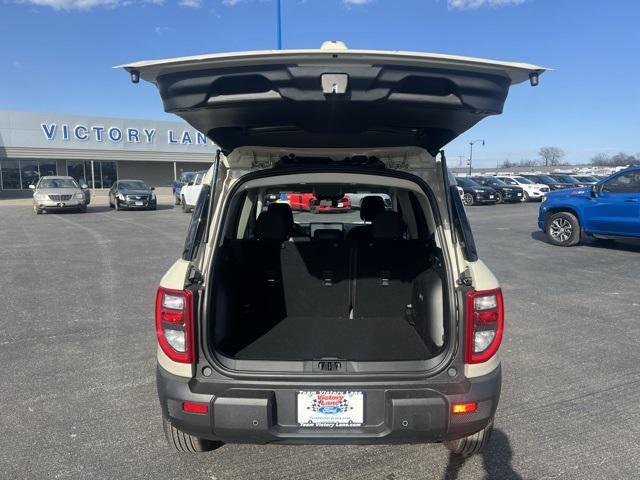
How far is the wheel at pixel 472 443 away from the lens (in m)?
2.72

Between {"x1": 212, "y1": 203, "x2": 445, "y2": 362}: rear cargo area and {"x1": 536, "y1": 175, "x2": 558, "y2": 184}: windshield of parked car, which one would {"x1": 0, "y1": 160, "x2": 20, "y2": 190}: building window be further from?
{"x1": 212, "y1": 203, "x2": 445, "y2": 362}: rear cargo area

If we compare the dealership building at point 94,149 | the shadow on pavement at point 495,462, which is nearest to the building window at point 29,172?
the dealership building at point 94,149

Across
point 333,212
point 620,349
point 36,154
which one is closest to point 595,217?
point 620,349

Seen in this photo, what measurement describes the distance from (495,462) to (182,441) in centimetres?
180

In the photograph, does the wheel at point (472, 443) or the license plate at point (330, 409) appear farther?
the wheel at point (472, 443)

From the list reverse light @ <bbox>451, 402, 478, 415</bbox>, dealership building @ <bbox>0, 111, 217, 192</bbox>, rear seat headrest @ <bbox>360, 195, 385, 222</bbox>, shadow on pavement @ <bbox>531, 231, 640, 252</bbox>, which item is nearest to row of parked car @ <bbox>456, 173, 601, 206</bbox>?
shadow on pavement @ <bbox>531, 231, 640, 252</bbox>

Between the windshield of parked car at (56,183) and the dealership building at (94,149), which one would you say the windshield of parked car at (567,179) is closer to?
the dealership building at (94,149)

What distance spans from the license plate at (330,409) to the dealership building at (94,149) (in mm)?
29619

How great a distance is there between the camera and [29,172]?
33344 millimetres

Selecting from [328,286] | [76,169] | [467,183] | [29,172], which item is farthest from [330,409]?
[29,172]

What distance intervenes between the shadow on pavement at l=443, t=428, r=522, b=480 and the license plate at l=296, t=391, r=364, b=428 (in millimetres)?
784

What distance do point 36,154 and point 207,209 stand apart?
34.1 m

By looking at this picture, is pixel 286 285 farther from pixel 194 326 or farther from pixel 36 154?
pixel 36 154

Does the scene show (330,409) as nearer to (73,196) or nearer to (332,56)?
(332,56)
